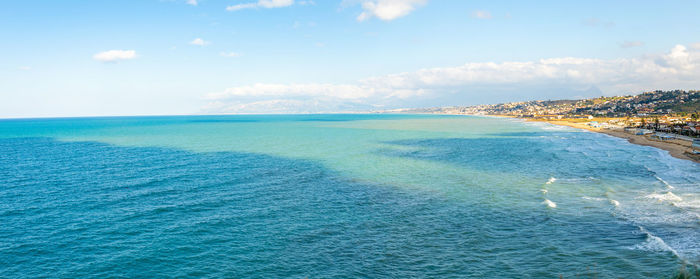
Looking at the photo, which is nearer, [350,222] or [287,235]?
[287,235]

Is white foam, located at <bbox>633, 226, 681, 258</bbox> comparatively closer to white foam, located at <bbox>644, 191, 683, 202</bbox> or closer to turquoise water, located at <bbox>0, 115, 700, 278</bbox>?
turquoise water, located at <bbox>0, 115, 700, 278</bbox>

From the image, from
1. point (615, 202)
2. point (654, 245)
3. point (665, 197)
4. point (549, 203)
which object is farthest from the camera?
point (665, 197)

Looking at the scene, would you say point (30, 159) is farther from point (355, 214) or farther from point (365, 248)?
point (365, 248)

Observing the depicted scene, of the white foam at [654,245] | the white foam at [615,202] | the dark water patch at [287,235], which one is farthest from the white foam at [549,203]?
the white foam at [654,245]

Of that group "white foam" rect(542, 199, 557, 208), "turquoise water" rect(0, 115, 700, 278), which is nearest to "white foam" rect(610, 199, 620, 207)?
"turquoise water" rect(0, 115, 700, 278)

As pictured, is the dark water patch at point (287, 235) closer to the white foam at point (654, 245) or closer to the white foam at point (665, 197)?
the white foam at point (654, 245)

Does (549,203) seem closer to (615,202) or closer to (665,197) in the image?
(615,202)

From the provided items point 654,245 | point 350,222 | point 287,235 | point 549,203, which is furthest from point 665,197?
point 287,235

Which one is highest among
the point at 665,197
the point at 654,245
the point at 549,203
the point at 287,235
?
the point at 287,235

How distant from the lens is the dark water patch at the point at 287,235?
72.7ft

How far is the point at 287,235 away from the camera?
89.5 feet

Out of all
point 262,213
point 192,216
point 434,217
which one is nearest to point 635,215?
point 434,217

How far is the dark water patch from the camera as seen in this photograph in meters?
22.2

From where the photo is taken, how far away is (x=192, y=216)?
31625mm
